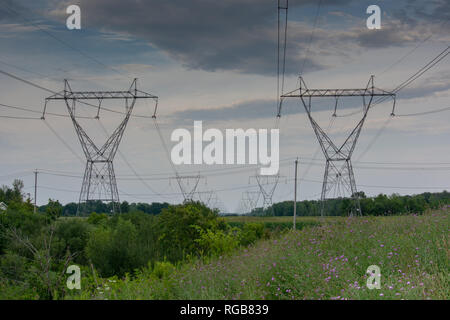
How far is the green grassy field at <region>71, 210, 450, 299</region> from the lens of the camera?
33.3ft

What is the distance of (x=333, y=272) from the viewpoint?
1100 cm

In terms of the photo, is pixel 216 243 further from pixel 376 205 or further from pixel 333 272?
pixel 376 205

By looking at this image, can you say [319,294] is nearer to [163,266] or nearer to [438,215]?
[163,266]

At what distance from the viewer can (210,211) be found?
24891 millimetres

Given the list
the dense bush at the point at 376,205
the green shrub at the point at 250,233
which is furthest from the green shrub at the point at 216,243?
the dense bush at the point at 376,205

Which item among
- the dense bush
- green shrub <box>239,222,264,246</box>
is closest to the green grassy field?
the dense bush

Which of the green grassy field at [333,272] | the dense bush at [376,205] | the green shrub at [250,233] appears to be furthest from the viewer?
the green shrub at [250,233]

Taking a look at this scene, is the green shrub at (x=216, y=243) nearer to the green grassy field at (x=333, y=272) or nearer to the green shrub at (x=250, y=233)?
the green shrub at (x=250, y=233)

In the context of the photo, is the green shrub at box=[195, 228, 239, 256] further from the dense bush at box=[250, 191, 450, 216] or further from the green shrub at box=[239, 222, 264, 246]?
the dense bush at box=[250, 191, 450, 216]

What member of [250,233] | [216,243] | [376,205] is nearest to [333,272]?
[216,243]

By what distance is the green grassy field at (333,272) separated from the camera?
10.1 m

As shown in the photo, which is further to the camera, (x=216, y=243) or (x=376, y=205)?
(x=376, y=205)

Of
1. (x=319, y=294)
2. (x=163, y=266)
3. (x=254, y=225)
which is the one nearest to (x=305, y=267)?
(x=319, y=294)
